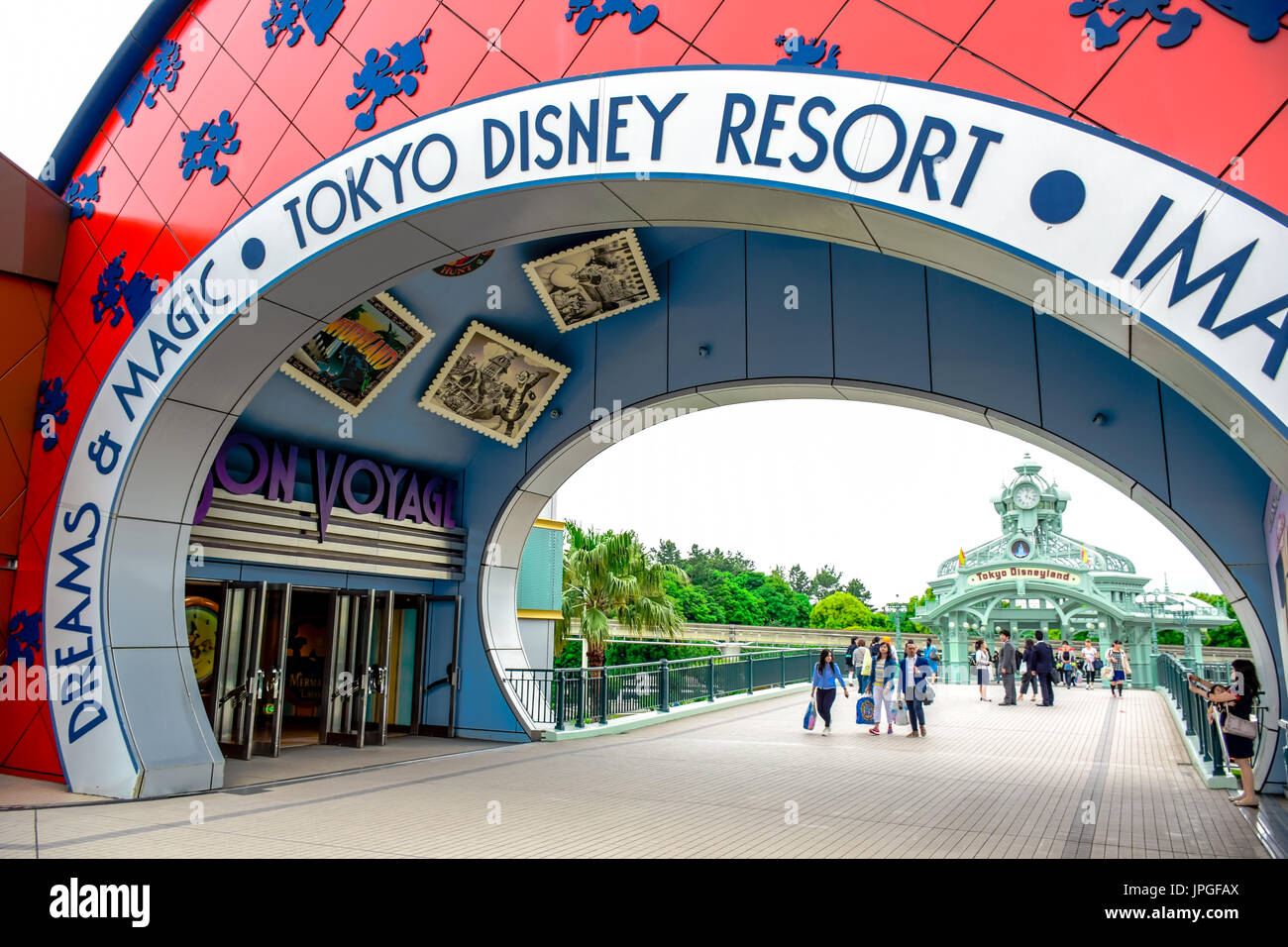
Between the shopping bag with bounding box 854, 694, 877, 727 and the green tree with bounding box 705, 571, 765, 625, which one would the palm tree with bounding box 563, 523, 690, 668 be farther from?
the green tree with bounding box 705, 571, 765, 625

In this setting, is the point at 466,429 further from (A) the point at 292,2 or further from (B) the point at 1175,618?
(B) the point at 1175,618

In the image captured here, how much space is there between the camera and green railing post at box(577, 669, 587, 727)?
14.2 metres

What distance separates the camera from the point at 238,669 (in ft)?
40.7

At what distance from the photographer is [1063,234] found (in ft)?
16.9

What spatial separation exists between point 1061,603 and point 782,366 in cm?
2078

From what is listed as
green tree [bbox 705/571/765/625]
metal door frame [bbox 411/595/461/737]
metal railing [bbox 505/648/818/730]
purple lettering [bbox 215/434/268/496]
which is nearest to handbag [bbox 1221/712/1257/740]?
metal railing [bbox 505/648/818/730]

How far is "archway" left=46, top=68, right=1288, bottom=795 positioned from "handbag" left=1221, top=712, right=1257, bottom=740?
3.16ft

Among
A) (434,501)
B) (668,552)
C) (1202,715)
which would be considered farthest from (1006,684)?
(668,552)

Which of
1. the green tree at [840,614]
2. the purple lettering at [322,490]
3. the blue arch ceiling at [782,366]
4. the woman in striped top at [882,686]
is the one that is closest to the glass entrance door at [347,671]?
the purple lettering at [322,490]

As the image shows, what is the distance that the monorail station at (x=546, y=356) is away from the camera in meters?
5.31

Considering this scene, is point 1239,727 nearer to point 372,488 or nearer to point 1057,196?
point 1057,196

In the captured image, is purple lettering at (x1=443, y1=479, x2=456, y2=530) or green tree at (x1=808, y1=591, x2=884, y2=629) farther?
green tree at (x1=808, y1=591, x2=884, y2=629)

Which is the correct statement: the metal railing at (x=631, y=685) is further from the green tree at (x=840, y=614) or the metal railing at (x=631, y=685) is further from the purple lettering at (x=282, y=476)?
the green tree at (x=840, y=614)

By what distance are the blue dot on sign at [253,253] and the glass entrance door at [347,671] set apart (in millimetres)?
6039
